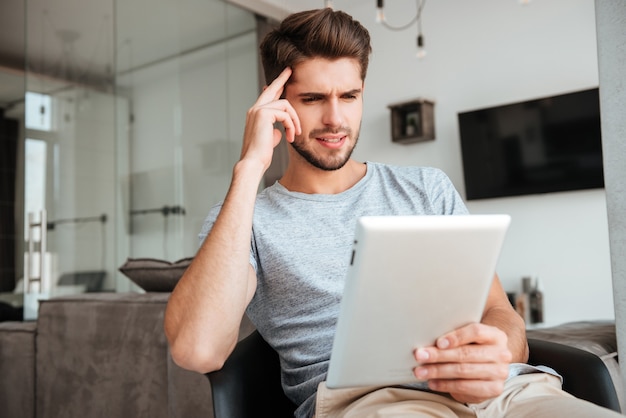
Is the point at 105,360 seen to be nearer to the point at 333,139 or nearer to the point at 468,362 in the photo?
the point at 333,139

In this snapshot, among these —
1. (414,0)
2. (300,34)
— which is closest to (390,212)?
(300,34)

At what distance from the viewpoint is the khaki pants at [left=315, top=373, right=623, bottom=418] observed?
3.23 feet

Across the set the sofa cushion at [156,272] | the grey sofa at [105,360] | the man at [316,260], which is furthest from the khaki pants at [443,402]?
the sofa cushion at [156,272]

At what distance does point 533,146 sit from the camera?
4.56 m

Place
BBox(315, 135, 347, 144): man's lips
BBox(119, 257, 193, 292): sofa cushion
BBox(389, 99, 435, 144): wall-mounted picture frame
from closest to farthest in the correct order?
1. BBox(315, 135, 347, 144): man's lips
2. BBox(119, 257, 193, 292): sofa cushion
3. BBox(389, 99, 435, 144): wall-mounted picture frame

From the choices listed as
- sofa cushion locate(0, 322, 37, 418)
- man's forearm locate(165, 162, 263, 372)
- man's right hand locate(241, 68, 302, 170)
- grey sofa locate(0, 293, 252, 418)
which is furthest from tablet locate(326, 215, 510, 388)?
sofa cushion locate(0, 322, 37, 418)

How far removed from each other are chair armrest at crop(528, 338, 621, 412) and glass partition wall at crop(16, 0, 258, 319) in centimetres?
376

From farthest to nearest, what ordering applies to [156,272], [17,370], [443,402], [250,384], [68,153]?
1. [68,153]
2. [17,370]
3. [156,272]
4. [250,384]
5. [443,402]

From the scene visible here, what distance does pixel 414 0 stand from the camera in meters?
5.42

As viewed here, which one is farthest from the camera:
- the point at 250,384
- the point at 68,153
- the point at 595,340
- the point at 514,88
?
the point at 514,88

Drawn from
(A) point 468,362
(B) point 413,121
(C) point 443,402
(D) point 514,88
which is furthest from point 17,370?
(D) point 514,88

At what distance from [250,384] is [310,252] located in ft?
0.99

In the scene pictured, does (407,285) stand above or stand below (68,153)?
below

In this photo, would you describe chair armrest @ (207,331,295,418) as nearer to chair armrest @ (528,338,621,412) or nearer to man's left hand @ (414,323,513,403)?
man's left hand @ (414,323,513,403)
